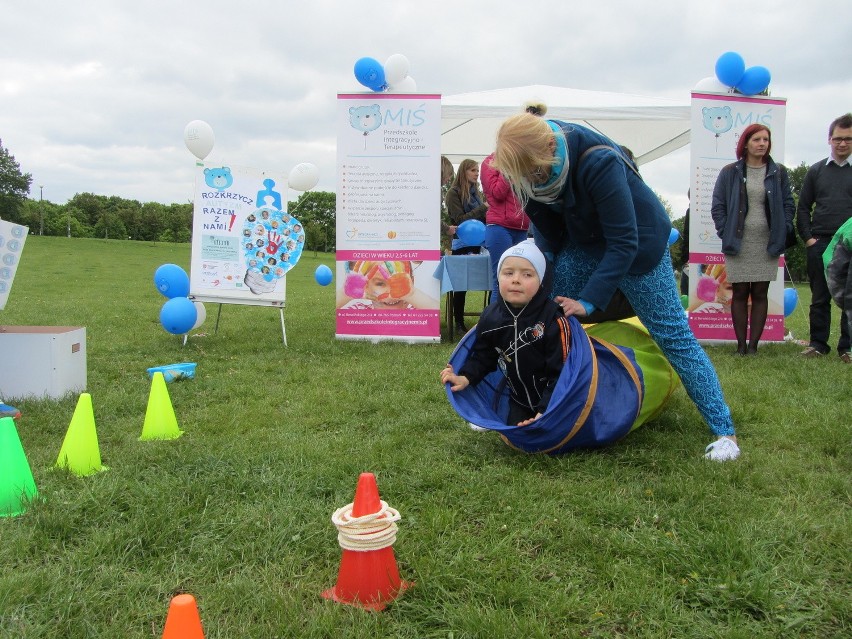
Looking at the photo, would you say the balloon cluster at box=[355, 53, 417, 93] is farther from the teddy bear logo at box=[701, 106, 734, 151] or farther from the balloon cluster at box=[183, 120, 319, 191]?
the teddy bear logo at box=[701, 106, 734, 151]

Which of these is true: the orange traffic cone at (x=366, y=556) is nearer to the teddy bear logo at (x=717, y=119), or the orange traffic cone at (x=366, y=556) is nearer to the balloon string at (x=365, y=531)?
the balloon string at (x=365, y=531)

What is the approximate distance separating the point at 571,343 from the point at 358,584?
5.33 ft

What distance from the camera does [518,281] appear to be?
312 centimetres

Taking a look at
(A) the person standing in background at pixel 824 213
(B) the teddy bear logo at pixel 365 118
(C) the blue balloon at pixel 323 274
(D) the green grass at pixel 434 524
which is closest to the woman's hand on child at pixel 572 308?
(D) the green grass at pixel 434 524

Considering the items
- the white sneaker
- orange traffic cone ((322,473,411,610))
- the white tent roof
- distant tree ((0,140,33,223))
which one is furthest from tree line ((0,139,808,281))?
orange traffic cone ((322,473,411,610))

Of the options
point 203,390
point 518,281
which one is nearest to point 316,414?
point 203,390

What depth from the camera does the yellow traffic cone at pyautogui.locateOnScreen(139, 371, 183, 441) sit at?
3383 millimetres

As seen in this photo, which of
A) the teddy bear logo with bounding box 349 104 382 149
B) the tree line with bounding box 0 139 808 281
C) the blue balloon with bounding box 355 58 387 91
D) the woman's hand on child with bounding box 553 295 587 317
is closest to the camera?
the woman's hand on child with bounding box 553 295 587 317

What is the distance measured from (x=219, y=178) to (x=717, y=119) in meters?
5.29

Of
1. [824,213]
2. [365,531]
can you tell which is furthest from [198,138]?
[824,213]

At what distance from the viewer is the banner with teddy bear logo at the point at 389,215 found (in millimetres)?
6703

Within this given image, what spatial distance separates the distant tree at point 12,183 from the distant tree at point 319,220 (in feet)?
72.0

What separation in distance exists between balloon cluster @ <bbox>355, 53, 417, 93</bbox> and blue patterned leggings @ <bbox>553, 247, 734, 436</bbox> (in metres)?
4.12

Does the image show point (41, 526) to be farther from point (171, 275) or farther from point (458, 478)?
point (171, 275)
